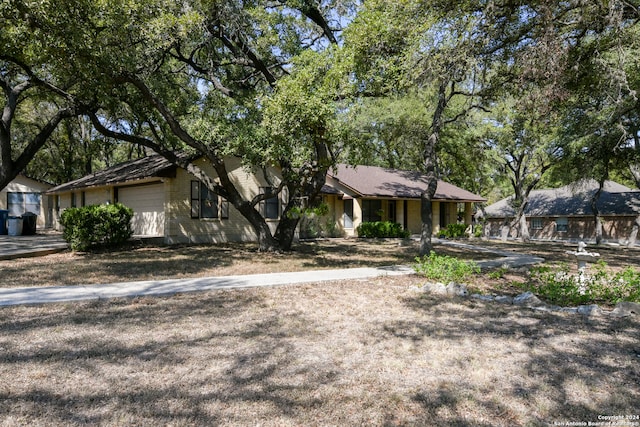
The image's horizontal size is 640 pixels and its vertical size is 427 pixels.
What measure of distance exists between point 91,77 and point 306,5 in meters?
6.31

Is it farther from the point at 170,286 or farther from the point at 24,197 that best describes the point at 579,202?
the point at 24,197

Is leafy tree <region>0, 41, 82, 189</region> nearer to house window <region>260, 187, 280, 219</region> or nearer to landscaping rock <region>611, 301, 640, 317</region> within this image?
house window <region>260, 187, 280, 219</region>

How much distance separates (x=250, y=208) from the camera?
1427 cm

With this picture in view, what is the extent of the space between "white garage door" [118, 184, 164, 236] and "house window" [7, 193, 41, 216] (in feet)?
41.2

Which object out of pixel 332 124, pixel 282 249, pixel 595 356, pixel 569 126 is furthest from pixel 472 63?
pixel 569 126

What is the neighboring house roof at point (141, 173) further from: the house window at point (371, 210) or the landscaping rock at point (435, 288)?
the house window at point (371, 210)

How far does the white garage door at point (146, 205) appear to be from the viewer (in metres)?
17.1

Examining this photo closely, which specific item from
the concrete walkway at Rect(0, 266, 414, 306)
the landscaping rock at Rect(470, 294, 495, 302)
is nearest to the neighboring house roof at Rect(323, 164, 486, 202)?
the concrete walkway at Rect(0, 266, 414, 306)

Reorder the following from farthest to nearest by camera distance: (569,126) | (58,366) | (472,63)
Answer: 1. (569,126)
2. (472,63)
3. (58,366)

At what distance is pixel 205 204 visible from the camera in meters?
17.5

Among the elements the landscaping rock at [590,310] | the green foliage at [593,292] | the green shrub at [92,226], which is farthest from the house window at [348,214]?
the landscaping rock at [590,310]

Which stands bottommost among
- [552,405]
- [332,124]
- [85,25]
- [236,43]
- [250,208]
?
[552,405]

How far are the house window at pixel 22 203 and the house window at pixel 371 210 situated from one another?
2190 centimetres

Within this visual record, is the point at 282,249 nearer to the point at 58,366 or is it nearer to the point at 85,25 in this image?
the point at 85,25
